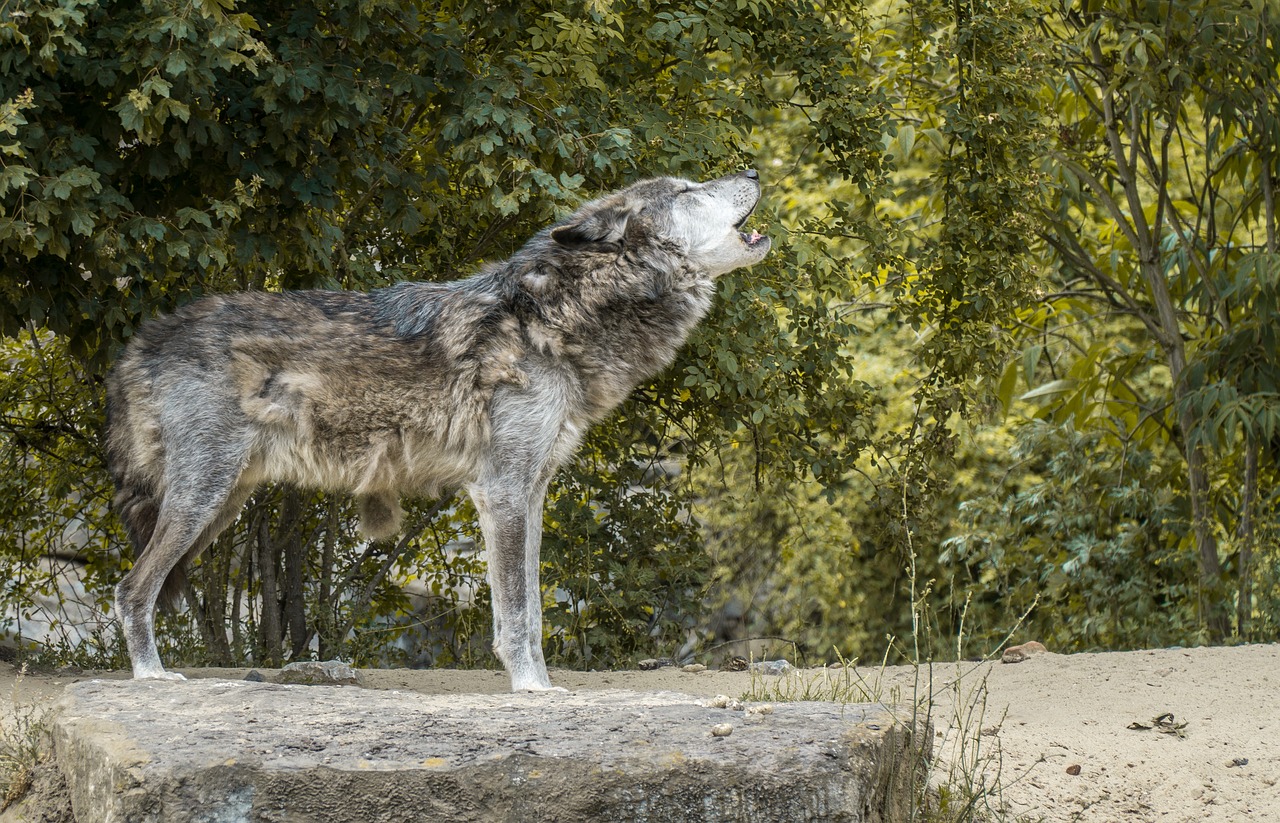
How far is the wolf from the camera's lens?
5.43 meters

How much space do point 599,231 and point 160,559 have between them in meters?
2.36

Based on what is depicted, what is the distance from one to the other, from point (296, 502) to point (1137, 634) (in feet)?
20.1

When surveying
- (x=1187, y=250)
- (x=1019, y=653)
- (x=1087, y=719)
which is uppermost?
(x=1187, y=250)

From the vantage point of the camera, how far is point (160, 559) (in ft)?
17.7

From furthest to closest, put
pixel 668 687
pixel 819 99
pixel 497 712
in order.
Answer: pixel 819 99, pixel 668 687, pixel 497 712

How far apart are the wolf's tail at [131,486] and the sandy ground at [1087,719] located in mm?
747

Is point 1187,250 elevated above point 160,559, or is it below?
above

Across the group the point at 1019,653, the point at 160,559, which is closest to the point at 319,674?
the point at 160,559

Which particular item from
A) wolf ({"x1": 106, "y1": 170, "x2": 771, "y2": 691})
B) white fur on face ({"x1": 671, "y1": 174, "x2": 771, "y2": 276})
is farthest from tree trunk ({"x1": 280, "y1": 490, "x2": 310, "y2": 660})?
white fur on face ({"x1": 671, "y1": 174, "x2": 771, "y2": 276})

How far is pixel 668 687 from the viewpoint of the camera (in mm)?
6789

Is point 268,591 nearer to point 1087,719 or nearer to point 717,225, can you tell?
point 717,225

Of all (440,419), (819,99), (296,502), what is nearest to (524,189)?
(440,419)

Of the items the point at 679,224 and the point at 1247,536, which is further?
the point at 1247,536

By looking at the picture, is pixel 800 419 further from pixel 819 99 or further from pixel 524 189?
pixel 524 189
